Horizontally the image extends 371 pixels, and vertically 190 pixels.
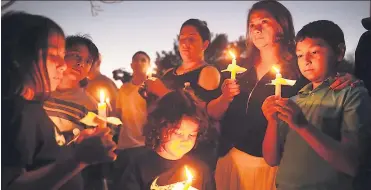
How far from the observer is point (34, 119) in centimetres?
220

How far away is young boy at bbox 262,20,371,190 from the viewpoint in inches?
87.6

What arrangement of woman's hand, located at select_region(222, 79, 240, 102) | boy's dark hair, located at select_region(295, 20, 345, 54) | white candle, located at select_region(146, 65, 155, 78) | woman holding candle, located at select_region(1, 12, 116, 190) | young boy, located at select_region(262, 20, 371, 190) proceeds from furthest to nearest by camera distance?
white candle, located at select_region(146, 65, 155, 78), woman's hand, located at select_region(222, 79, 240, 102), boy's dark hair, located at select_region(295, 20, 345, 54), young boy, located at select_region(262, 20, 371, 190), woman holding candle, located at select_region(1, 12, 116, 190)

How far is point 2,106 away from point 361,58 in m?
2.06

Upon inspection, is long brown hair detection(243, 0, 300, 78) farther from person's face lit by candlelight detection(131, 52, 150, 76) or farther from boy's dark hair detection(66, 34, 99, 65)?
boy's dark hair detection(66, 34, 99, 65)

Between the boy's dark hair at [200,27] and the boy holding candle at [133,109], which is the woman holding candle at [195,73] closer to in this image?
the boy's dark hair at [200,27]

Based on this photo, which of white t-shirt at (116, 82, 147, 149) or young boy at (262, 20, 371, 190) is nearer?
young boy at (262, 20, 371, 190)

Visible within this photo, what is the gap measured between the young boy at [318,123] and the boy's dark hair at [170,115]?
1.30ft

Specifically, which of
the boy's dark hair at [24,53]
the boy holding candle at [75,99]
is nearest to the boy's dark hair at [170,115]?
the boy holding candle at [75,99]

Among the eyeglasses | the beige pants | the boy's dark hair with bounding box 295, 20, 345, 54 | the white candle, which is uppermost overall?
the boy's dark hair with bounding box 295, 20, 345, 54

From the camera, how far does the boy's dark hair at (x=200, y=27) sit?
103 inches

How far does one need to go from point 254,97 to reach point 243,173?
47 centimetres

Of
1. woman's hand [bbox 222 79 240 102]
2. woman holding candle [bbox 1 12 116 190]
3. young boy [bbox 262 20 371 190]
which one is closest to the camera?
woman holding candle [bbox 1 12 116 190]

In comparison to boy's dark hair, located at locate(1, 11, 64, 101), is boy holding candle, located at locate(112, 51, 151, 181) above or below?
below

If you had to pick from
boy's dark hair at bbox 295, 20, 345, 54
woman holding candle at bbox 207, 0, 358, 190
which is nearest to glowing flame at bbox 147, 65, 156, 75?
woman holding candle at bbox 207, 0, 358, 190
